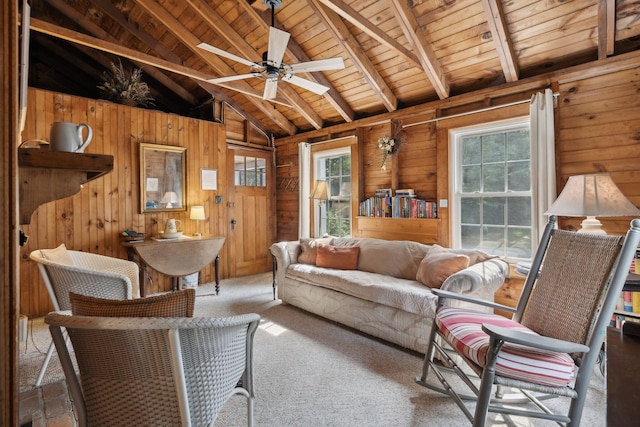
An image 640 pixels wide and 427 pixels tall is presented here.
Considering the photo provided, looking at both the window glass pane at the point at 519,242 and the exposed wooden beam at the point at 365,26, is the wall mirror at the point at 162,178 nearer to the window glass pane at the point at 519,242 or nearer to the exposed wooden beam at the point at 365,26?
the exposed wooden beam at the point at 365,26

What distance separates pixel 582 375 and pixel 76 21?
5237mm

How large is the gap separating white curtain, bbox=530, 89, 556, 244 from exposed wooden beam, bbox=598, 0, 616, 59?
419mm

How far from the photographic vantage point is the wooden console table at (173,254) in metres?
3.46

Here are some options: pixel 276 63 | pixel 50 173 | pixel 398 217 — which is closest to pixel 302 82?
pixel 276 63

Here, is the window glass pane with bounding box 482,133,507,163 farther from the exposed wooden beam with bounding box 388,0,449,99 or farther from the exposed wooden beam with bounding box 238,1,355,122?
the exposed wooden beam with bounding box 238,1,355,122

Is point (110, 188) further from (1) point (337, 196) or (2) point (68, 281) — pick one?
(1) point (337, 196)

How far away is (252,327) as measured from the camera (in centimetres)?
125

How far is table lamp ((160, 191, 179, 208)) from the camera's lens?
13.6 feet

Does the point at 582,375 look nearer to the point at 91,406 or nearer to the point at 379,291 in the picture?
the point at 379,291

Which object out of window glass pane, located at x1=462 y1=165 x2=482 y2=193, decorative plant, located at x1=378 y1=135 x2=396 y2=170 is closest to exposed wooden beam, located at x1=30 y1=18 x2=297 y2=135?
decorative plant, located at x1=378 y1=135 x2=396 y2=170

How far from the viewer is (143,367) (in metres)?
0.98

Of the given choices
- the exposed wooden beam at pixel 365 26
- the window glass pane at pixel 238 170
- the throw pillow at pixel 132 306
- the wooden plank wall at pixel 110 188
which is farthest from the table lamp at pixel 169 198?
the throw pillow at pixel 132 306

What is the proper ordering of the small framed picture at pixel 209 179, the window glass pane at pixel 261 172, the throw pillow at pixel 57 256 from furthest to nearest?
the window glass pane at pixel 261 172
the small framed picture at pixel 209 179
the throw pillow at pixel 57 256

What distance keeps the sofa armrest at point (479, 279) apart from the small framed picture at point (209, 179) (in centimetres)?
345
